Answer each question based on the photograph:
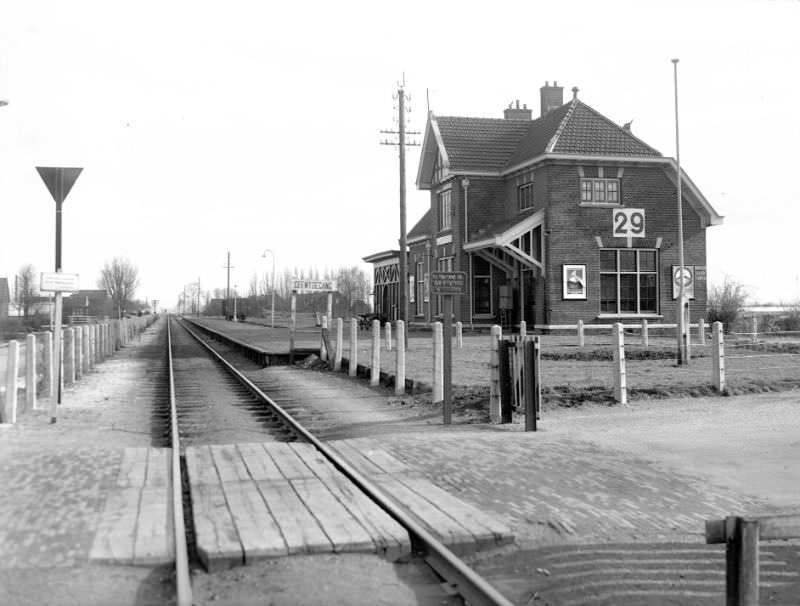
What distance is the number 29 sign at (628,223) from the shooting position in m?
32.1

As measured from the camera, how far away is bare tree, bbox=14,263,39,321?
5537 cm

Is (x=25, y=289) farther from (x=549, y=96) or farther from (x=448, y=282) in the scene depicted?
(x=448, y=282)

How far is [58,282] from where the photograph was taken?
36.6ft

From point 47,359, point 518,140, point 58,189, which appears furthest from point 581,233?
point 58,189

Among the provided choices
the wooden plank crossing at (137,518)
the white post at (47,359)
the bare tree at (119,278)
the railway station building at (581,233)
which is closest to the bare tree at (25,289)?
the bare tree at (119,278)

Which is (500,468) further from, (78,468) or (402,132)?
(402,132)

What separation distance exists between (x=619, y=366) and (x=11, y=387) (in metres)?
8.65

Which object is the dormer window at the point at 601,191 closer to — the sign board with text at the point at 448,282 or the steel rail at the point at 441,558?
the sign board with text at the point at 448,282

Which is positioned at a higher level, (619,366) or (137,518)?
(619,366)

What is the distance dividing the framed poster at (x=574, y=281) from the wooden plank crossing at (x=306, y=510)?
24.2 meters

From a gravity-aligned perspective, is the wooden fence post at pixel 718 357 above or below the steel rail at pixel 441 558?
above

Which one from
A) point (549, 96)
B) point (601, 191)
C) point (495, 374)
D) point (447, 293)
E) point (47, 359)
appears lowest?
point (495, 374)

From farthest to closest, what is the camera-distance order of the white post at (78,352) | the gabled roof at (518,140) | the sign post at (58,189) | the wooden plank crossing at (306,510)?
the gabled roof at (518,140) → the white post at (78,352) → the sign post at (58,189) → the wooden plank crossing at (306,510)

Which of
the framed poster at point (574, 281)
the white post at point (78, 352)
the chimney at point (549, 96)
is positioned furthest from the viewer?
the chimney at point (549, 96)
